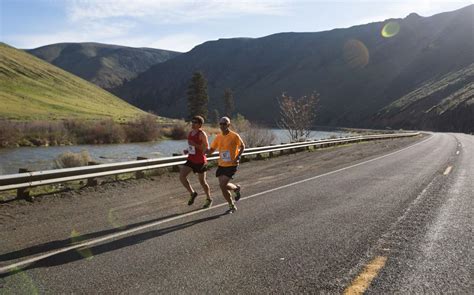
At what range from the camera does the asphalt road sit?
440 cm

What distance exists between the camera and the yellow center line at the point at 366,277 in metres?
4.19

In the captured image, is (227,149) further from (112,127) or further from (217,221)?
(112,127)

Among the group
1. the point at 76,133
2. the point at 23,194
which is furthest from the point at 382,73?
the point at 23,194

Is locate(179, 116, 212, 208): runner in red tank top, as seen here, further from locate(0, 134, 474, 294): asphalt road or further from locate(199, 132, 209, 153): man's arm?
locate(0, 134, 474, 294): asphalt road

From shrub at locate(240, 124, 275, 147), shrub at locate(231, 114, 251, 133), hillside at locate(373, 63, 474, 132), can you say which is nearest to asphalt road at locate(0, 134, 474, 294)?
shrub at locate(240, 124, 275, 147)

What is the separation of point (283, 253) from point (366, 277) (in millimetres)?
1160

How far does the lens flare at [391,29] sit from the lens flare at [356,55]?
1038 cm

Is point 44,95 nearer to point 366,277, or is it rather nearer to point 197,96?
point 197,96

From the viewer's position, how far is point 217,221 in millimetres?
7312

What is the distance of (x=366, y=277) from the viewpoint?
454 cm

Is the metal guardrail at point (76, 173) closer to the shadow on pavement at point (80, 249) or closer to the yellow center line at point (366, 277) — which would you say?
the shadow on pavement at point (80, 249)

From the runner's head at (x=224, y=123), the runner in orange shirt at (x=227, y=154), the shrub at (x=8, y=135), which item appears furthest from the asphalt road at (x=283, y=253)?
the shrub at (x=8, y=135)

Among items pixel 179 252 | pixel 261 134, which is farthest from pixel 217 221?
pixel 261 134

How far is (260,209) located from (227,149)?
1.28 meters
